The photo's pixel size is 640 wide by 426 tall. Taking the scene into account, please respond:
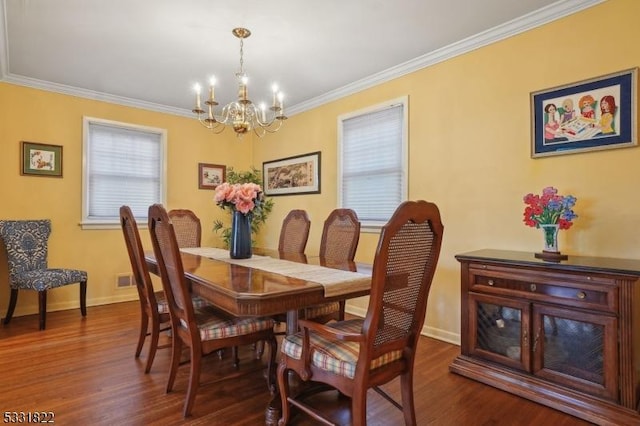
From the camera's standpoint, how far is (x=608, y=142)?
2176 mm

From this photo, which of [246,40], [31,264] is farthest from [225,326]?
[31,264]

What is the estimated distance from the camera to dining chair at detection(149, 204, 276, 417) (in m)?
1.80

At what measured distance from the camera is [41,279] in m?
3.15

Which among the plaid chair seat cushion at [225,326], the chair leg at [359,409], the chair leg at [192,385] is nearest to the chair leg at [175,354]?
the plaid chair seat cushion at [225,326]

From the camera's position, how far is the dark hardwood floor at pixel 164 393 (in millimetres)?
1821

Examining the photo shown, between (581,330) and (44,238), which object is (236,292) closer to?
(581,330)

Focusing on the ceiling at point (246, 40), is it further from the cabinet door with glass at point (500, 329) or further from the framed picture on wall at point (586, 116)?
the cabinet door with glass at point (500, 329)

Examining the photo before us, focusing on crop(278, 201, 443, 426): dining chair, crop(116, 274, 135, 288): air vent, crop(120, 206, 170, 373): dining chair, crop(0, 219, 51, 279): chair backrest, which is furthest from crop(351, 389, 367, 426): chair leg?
crop(116, 274, 135, 288): air vent

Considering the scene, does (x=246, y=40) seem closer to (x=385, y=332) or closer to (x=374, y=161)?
(x=374, y=161)

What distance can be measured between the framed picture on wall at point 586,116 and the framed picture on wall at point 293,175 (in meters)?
2.40

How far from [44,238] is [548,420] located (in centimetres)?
451

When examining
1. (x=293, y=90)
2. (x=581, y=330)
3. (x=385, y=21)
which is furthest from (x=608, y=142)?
(x=293, y=90)

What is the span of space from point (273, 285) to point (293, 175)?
3102 millimetres

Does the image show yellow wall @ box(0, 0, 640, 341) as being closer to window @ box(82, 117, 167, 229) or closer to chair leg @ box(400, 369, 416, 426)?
window @ box(82, 117, 167, 229)
